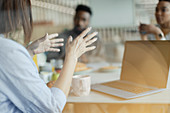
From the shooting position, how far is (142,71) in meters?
0.60

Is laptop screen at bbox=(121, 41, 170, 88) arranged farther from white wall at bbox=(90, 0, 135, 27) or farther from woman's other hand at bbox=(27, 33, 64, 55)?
white wall at bbox=(90, 0, 135, 27)

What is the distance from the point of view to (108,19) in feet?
11.1

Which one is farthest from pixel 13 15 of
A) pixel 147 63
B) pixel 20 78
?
pixel 147 63

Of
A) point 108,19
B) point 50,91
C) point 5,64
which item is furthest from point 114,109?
point 108,19

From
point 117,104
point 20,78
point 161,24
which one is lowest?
point 117,104

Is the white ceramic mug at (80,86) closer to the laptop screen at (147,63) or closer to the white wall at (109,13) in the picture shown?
the laptop screen at (147,63)

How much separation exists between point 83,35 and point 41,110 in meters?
0.23

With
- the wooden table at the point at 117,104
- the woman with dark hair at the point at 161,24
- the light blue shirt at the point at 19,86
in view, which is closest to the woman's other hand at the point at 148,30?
the woman with dark hair at the point at 161,24

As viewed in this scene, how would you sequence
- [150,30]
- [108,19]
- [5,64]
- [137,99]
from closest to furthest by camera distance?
[5,64] < [137,99] < [150,30] < [108,19]

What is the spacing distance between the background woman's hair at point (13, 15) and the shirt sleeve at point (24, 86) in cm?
11

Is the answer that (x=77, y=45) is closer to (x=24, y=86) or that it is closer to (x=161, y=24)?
(x=24, y=86)

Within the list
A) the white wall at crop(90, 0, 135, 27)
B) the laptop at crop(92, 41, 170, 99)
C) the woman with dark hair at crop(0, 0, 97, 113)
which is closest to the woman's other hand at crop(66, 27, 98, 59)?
the woman with dark hair at crop(0, 0, 97, 113)

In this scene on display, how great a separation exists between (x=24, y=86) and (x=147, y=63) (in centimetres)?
43

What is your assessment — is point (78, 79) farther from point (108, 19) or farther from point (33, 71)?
point (108, 19)
